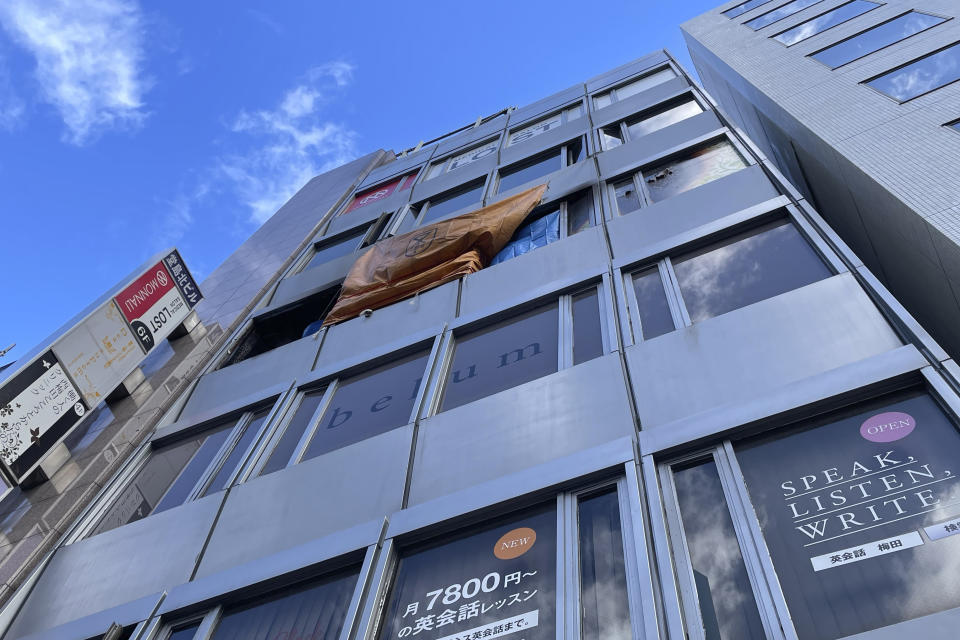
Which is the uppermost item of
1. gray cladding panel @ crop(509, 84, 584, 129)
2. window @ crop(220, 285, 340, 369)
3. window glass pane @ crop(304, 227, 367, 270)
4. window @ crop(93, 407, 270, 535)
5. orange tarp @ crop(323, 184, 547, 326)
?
gray cladding panel @ crop(509, 84, 584, 129)

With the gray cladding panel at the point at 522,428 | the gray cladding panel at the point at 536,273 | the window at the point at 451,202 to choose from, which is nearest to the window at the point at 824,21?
the window at the point at 451,202

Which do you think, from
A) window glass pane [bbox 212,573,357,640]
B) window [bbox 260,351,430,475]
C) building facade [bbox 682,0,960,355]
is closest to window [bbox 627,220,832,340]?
building facade [bbox 682,0,960,355]

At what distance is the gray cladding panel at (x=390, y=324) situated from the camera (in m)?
8.83

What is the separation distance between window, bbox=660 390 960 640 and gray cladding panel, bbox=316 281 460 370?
432 cm

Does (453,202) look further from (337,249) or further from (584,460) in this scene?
(584,460)

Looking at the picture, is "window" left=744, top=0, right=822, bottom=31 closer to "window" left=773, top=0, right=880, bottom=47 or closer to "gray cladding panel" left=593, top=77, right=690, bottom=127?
"window" left=773, top=0, right=880, bottom=47

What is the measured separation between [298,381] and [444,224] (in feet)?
10.7

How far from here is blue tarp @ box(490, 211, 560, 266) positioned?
987 cm

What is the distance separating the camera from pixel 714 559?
14.1ft

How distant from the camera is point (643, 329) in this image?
6.77 m

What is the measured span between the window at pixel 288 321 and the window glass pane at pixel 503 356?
443 cm

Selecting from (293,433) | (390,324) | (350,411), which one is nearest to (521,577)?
(350,411)

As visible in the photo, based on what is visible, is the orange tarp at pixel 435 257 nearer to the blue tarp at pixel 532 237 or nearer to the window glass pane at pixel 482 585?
the blue tarp at pixel 532 237

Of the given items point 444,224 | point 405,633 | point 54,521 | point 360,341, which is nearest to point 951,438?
point 405,633
